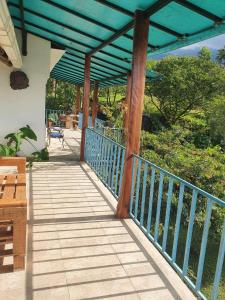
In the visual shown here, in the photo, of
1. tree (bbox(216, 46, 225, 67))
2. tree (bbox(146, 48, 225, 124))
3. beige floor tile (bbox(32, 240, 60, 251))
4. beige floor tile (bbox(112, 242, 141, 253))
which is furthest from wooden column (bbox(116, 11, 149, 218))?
tree (bbox(216, 46, 225, 67))

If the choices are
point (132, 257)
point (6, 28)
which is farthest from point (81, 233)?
point (6, 28)

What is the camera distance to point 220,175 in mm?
7871

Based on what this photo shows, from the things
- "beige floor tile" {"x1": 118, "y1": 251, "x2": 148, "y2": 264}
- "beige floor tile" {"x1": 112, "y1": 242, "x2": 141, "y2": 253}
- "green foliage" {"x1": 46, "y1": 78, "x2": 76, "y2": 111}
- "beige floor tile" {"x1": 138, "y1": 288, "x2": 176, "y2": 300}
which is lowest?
"beige floor tile" {"x1": 138, "y1": 288, "x2": 176, "y2": 300}

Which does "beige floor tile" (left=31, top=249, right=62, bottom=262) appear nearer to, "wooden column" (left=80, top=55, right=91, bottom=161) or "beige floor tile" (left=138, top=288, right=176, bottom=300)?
"beige floor tile" (left=138, top=288, right=176, bottom=300)

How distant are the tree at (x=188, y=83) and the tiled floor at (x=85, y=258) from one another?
1557 centimetres

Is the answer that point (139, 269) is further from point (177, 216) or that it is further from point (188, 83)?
point (188, 83)

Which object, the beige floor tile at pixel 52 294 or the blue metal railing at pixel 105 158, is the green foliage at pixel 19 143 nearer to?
the blue metal railing at pixel 105 158

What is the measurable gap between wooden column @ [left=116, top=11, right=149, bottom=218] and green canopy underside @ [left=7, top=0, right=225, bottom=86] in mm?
235

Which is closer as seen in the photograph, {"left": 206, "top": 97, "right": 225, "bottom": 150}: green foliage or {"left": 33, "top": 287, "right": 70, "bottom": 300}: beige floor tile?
{"left": 33, "top": 287, "right": 70, "bottom": 300}: beige floor tile

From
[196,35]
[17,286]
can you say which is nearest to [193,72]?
[196,35]

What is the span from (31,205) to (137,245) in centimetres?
185

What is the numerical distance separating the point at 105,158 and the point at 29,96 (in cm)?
306

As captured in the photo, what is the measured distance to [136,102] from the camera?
4.32 metres

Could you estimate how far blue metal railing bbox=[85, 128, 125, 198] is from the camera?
5418 millimetres
